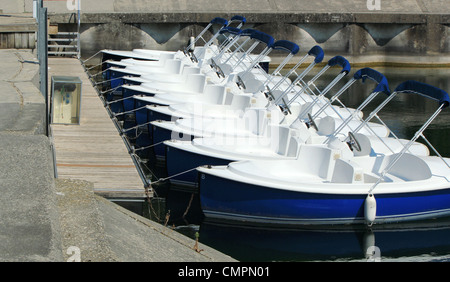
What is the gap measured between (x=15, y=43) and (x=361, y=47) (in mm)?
17962

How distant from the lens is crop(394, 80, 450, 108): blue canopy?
12156 mm

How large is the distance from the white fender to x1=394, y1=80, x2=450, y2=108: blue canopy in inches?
72.9

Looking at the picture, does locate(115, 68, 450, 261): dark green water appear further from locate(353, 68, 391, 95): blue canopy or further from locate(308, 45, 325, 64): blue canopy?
locate(308, 45, 325, 64): blue canopy

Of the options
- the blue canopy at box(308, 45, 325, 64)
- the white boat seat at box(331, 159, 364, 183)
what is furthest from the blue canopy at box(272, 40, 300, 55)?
the white boat seat at box(331, 159, 364, 183)

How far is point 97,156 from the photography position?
13.9 meters

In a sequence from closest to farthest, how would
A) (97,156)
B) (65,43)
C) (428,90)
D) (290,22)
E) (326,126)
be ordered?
(428,90), (97,156), (326,126), (65,43), (290,22)

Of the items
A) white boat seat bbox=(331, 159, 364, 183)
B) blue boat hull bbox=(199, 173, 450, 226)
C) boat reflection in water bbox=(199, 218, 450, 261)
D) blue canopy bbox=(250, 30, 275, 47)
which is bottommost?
boat reflection in water bbox=(199, 218, 450, 261)

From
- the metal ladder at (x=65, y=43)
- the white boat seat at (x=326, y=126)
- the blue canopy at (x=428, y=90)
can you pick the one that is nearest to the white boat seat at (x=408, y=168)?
the blue canopy at (x=428, y=90)

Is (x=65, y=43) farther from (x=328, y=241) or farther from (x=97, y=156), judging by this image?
(x=328, y=241)

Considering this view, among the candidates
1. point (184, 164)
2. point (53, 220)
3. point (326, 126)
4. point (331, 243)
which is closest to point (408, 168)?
point (331, 243)

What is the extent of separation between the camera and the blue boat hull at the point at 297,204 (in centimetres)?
Answer: 1190

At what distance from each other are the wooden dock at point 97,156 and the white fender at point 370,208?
342 centimetres

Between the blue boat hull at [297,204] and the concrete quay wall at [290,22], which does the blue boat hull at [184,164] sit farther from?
the concrete quay wall at [290,22]

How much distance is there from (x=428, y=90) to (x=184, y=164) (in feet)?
14.3
